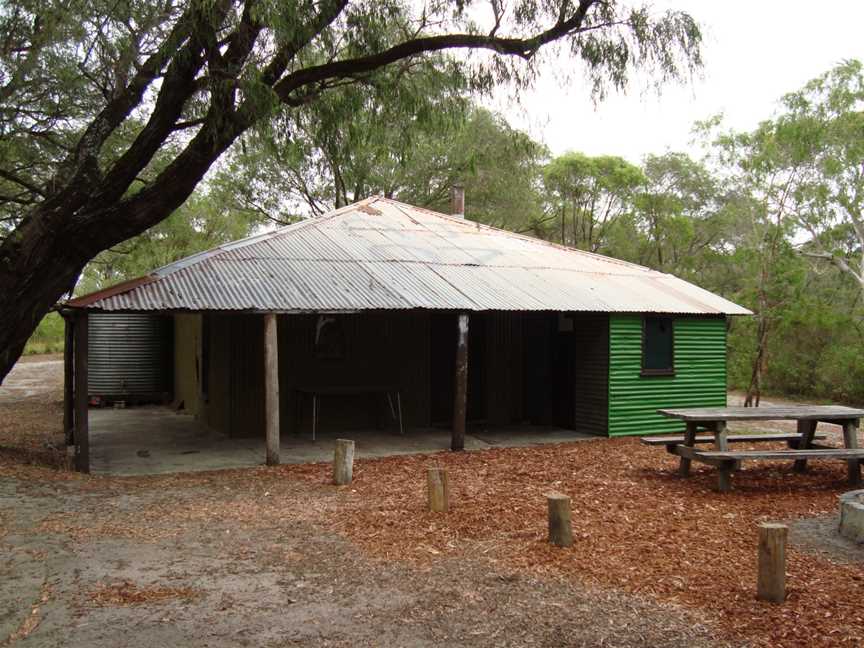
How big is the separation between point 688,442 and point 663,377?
463 cm

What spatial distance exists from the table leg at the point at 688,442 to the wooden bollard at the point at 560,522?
3.13 m

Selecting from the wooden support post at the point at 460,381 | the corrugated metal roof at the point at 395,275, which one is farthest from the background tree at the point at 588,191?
the wooden support post at the point at 460,381

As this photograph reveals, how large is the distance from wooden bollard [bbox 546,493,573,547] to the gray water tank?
44.4 feet

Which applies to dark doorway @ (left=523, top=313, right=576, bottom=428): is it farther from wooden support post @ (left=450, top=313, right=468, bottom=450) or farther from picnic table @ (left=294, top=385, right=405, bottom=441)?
wooden support post @ (left=450, top=313, right=468, bottom=450)

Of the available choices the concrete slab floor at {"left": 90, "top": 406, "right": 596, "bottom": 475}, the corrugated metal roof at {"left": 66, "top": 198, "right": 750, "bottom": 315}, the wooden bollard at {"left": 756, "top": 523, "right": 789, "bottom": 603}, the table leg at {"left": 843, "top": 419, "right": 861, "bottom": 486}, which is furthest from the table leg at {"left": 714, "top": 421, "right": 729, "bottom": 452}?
the concrete slab floor at {"left": 90, "top": 406, "right": 596, "bottom": 475}

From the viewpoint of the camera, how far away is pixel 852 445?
8.67 m

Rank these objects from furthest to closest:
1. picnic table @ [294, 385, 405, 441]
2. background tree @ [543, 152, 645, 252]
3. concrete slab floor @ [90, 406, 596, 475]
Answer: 1. background tree @ [543, 152, 645, 252]
2. picnic table @ [294, 385, 405, 441]
3. concrete slab floor @ [90, 406, 596, 475]

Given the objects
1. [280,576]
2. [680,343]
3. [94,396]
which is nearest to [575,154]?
[680,343]

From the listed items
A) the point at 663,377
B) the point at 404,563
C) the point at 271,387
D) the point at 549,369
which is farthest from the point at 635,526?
the point at 549,369

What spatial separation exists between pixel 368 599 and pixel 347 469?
12.7 ft

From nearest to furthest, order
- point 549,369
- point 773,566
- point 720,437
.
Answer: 1. point 773,566
2. point 720,437
3. point 549,369

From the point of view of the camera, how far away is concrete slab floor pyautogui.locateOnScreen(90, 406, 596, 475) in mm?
10125

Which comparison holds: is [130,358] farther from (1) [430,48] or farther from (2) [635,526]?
(2) [635,526]

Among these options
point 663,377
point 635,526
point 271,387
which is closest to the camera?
point 635,526
